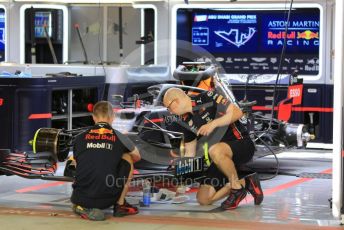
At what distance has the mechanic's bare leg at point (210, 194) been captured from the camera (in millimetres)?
7777

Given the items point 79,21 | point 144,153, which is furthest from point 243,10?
point 144,153

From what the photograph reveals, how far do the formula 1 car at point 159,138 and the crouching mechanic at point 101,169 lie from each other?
77 cm

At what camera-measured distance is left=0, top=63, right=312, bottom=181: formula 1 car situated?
8.12 m

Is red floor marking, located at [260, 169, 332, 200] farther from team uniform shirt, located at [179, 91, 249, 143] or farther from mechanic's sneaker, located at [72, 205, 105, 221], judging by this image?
mechanic's sneaker, located at [72, 205, 105, 221]

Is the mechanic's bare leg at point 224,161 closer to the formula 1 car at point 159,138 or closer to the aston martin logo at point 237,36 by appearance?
the formula 1 car at point 159,138

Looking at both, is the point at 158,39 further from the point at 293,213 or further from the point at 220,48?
the point at 293,213

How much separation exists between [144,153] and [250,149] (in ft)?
5.06

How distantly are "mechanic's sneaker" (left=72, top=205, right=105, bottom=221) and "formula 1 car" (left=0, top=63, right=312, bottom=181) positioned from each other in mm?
811

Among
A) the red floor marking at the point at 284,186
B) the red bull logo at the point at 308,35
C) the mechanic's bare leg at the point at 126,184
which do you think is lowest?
the red floor marking at the point at 284,186

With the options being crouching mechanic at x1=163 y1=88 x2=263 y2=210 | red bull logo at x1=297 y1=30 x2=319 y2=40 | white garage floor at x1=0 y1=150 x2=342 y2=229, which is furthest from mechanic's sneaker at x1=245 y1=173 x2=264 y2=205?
red bull logo at x1=297 y1=30 x2=319 y2=40

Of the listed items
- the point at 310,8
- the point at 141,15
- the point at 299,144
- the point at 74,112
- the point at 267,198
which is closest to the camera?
the point at 267,198

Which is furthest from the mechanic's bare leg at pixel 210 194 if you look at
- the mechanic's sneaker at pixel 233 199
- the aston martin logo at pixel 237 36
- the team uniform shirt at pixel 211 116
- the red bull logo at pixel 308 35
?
the aston martin logo at pixel 237 36

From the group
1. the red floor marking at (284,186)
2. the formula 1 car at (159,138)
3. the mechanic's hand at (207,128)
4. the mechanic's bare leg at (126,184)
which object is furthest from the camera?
the red floor marking at (284,186)

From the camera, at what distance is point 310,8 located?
12.9m
